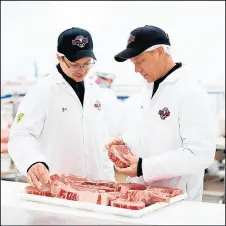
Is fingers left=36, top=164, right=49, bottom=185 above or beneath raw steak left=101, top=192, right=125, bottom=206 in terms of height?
above

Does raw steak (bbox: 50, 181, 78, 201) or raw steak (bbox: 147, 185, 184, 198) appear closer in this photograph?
raw steak (bbox: 50, 181, 78, 201)

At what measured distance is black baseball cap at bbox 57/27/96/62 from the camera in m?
2.87

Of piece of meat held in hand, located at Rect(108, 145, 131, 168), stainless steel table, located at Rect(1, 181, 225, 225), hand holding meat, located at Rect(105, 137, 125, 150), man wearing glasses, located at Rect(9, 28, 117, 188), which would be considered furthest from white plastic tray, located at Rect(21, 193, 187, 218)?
hand holding meat, located at Rect(105, 137, 125, 150)

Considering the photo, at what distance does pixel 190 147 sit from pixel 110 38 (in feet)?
16.9

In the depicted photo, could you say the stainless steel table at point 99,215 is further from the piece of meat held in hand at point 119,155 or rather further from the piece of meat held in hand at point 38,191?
the piece of meat held in hand at point 119,155

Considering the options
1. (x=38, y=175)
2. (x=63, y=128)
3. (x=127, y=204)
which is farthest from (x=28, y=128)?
(x=127, y=204)

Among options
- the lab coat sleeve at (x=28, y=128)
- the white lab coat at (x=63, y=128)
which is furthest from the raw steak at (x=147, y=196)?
the white lab coat at (x=63, y=128)

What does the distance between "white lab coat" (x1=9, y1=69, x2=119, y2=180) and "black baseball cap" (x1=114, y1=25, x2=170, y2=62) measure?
523 millimetres

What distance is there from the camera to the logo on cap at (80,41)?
2.88 metres

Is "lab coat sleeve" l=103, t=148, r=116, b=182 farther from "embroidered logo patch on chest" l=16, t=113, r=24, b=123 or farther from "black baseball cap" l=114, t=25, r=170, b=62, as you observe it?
"black baseball cap" l=114, t=25, r=170, b=62

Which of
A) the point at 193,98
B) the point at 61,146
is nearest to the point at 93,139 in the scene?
the point at 61,146

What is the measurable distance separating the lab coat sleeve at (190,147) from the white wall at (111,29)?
4.55 m

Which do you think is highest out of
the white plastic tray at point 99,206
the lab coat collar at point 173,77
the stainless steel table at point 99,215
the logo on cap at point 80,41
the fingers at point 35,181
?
the logo on cap at point 80,41

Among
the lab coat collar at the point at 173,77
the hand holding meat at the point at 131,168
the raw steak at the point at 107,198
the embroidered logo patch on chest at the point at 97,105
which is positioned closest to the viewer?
the raw steak at the point at 107,198
